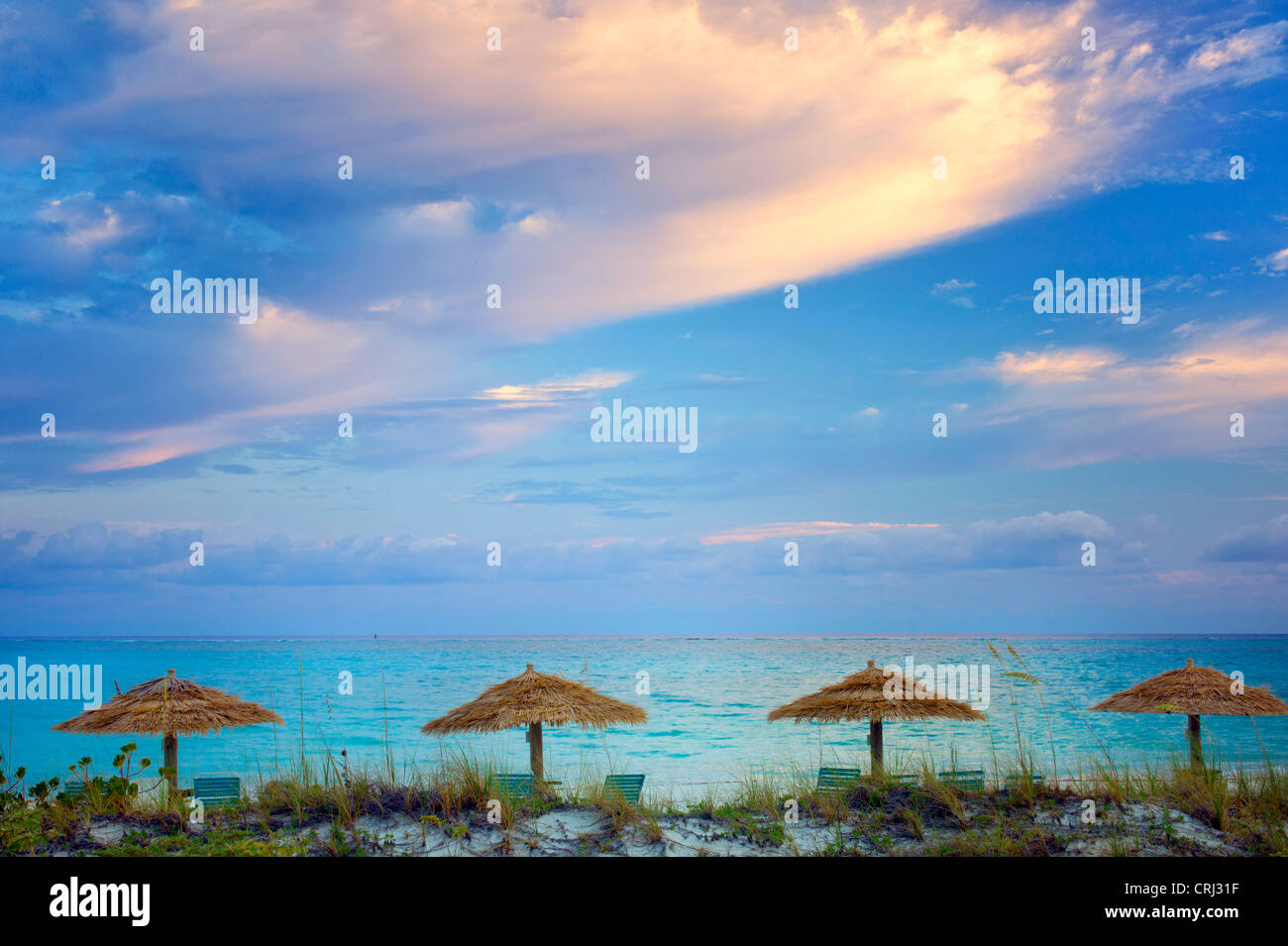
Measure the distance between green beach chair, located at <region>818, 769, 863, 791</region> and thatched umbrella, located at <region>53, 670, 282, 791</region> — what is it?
6352 millimetres

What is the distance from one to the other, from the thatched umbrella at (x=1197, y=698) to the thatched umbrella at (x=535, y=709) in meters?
6.32

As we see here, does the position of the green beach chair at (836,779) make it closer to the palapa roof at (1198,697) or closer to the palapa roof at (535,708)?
the palapa roof at (535,708)

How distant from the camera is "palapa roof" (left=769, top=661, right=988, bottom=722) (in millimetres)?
9203

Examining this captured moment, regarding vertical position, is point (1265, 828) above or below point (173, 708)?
below

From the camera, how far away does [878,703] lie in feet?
30.4

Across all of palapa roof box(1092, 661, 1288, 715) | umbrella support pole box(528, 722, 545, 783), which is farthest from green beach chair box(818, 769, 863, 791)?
palapa roof box(1092, 661, 1288, 715)

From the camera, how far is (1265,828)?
21.8 feet

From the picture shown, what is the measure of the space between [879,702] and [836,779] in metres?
1.37

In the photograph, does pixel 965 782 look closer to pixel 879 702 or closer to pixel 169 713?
pixel 879 702

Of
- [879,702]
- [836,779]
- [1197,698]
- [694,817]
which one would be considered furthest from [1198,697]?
[694,817]
